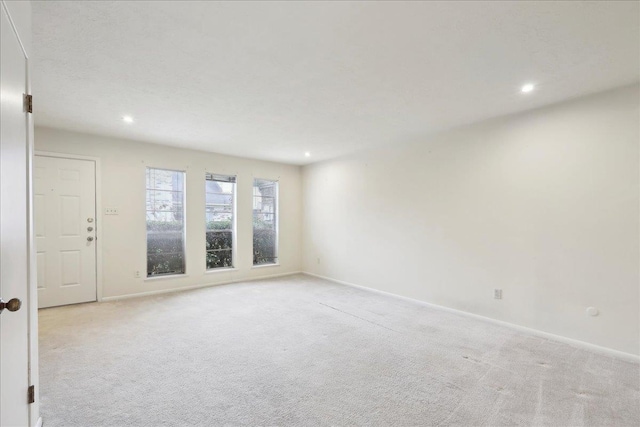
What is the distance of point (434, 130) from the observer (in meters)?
4.15

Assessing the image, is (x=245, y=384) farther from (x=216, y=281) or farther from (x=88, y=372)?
(x=216, y=281)

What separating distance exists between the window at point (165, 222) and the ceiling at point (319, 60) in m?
1.39

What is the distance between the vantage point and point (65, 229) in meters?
4.18

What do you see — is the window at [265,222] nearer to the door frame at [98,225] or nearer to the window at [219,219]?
the window at [219,219]

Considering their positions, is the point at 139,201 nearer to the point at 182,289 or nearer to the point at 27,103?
the point at 182,289

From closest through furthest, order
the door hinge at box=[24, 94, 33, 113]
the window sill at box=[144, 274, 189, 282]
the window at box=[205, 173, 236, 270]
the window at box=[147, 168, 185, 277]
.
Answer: the door hinge at box=[24, 94, 33, 113]
the window sill at box=[144, 274, 189, 282]
the window at box=[147, 168, 185, 277]
the window at box=[205, 173, 236, 270]

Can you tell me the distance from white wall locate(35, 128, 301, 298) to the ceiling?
2.44 feet

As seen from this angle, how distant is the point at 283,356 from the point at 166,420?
3.47ft

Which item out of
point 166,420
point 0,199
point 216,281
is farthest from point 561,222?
point 216,281

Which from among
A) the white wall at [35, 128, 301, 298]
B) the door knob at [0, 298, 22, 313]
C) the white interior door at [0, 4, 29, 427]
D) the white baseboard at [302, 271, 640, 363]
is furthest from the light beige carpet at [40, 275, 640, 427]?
the door knob at [0, 298, 22, 313]

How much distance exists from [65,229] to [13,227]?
3.64 meters

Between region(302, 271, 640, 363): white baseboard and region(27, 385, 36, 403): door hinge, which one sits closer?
region(27, 385, 36, 403): door hinge

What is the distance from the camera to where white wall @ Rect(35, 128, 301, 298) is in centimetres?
446

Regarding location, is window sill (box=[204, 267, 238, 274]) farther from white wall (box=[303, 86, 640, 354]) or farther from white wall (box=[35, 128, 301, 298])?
white wall (box=[303, 86, 640, 354])
